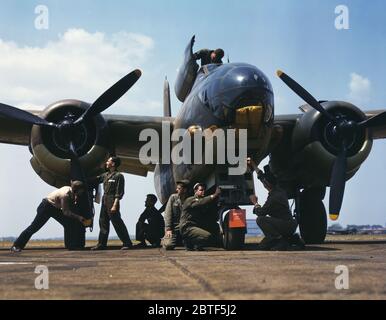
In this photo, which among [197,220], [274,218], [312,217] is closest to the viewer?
[274,218]

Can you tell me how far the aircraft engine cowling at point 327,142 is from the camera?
44.8 feet

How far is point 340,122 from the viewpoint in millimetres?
13359

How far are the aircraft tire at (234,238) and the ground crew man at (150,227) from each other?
11.4 ft

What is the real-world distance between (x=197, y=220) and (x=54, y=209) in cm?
342

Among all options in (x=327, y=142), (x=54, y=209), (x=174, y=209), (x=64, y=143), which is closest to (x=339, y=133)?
(x=327, y=142)

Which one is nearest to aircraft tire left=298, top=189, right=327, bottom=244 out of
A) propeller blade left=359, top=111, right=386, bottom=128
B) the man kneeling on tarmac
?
propeller blade left=359, top=111, right=386, bottom=128

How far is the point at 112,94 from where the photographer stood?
45.4 ft

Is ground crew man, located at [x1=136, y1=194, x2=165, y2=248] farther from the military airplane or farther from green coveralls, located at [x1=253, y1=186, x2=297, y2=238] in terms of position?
green coveralls, located at [x1=253, y1=186, x2=297, y2=238]

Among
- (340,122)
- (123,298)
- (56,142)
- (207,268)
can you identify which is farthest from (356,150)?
(123,298)

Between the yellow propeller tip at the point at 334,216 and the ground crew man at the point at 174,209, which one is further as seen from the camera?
the yellow propeller tip at the point at 334,216

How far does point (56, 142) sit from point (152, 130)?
277 cm

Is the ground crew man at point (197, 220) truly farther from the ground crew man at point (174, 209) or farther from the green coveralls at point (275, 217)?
the green coveralls at point (275, 217)

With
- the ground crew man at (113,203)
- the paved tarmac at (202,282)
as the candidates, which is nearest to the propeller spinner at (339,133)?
the ground crew man at (113,203)

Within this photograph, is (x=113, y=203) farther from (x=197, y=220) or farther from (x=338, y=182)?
(x=338, y=182)
